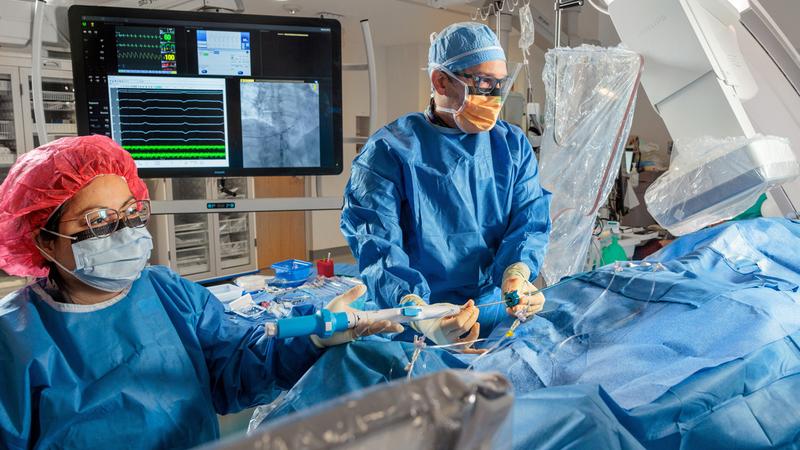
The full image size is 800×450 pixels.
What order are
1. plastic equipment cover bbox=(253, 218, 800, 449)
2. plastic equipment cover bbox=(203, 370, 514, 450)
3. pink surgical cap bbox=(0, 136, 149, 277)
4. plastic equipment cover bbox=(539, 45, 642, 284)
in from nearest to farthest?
plastic equipment cover bbox=(203, 370, 514, 450), plastic equipment cover bbox=(253, 218, 800, 449), pink surgical cap bbox=(0, 136, 149, 277), plastic equipment cover bbox=(539, 45, 642, 284)

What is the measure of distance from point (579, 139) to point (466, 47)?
1.22 meters

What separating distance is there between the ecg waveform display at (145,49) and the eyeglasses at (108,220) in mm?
1201

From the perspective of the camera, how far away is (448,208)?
183 centimetres

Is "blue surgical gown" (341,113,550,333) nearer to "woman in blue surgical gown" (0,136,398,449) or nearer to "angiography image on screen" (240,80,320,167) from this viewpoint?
"woman in blue surgical gown" (0,136,398,449)

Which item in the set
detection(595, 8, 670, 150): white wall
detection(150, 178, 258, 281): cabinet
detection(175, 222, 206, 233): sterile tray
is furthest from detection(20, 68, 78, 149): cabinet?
detection(595, 8, 670, 150): white wall

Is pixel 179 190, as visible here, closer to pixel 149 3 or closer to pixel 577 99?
pixel 149 3

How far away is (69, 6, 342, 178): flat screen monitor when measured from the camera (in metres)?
2.24

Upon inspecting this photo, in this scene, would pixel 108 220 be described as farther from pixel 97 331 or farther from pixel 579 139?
pixel 579 139

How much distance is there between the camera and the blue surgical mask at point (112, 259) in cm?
116

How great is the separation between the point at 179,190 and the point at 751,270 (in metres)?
4.41

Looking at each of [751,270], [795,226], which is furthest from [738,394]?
[795,226]

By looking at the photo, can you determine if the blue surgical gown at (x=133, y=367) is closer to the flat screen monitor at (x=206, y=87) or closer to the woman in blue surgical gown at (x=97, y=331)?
the woman in blue surgical gown at (x=97, y=331)

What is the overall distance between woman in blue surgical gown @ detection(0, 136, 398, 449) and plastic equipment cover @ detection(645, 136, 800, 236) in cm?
124

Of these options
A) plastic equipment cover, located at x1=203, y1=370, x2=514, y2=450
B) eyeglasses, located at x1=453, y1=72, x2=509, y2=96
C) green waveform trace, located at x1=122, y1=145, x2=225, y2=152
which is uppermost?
eyeglasses, located at x1=453, y1=72, x2=509, y2=96
